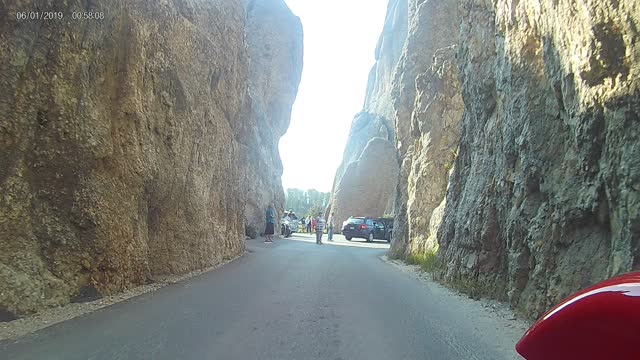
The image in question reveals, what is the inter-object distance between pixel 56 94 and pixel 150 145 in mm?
2744

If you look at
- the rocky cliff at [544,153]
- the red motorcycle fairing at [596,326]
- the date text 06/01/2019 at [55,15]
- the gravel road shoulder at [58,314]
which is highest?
the date text 06/01/2019 at [55,15]

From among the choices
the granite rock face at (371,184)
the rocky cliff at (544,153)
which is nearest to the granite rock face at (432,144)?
the rocky cliff at (544,153)

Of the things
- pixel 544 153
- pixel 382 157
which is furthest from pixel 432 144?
pixel 382 157

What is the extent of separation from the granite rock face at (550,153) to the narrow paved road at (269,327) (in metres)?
1.25

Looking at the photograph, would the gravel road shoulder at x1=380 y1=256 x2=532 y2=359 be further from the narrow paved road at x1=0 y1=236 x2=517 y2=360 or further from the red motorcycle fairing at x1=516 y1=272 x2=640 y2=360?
the red motorcycle fairing at x1=516 y1=272 x2=640 y2=360

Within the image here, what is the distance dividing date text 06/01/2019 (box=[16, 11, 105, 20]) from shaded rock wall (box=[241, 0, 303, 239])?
83.6ft

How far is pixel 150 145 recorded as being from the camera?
10.1 meters

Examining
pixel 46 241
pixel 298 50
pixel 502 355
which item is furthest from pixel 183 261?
pixel 298 50

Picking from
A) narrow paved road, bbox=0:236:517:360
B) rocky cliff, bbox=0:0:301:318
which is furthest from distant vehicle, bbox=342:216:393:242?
narrow paved road, bbox=0:236:517:360

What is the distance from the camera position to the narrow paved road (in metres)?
5.42

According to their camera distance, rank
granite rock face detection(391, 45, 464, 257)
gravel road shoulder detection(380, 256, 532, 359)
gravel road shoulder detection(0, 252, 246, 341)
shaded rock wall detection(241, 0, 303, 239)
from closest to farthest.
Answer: gravel road shoulder detection(0, 252, 246, 341) → gravel road shoulder detection(380, 256, 532, 359) → granite rock face detection(391, 45, 464, 257) → shaded rock wall detection(241, 0, 303, 239)

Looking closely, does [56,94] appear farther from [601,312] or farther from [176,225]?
[601,312]

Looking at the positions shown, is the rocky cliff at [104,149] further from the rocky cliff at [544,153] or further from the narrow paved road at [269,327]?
the rocky cliff at [544,153]

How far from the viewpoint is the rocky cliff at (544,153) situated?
5.61 m
